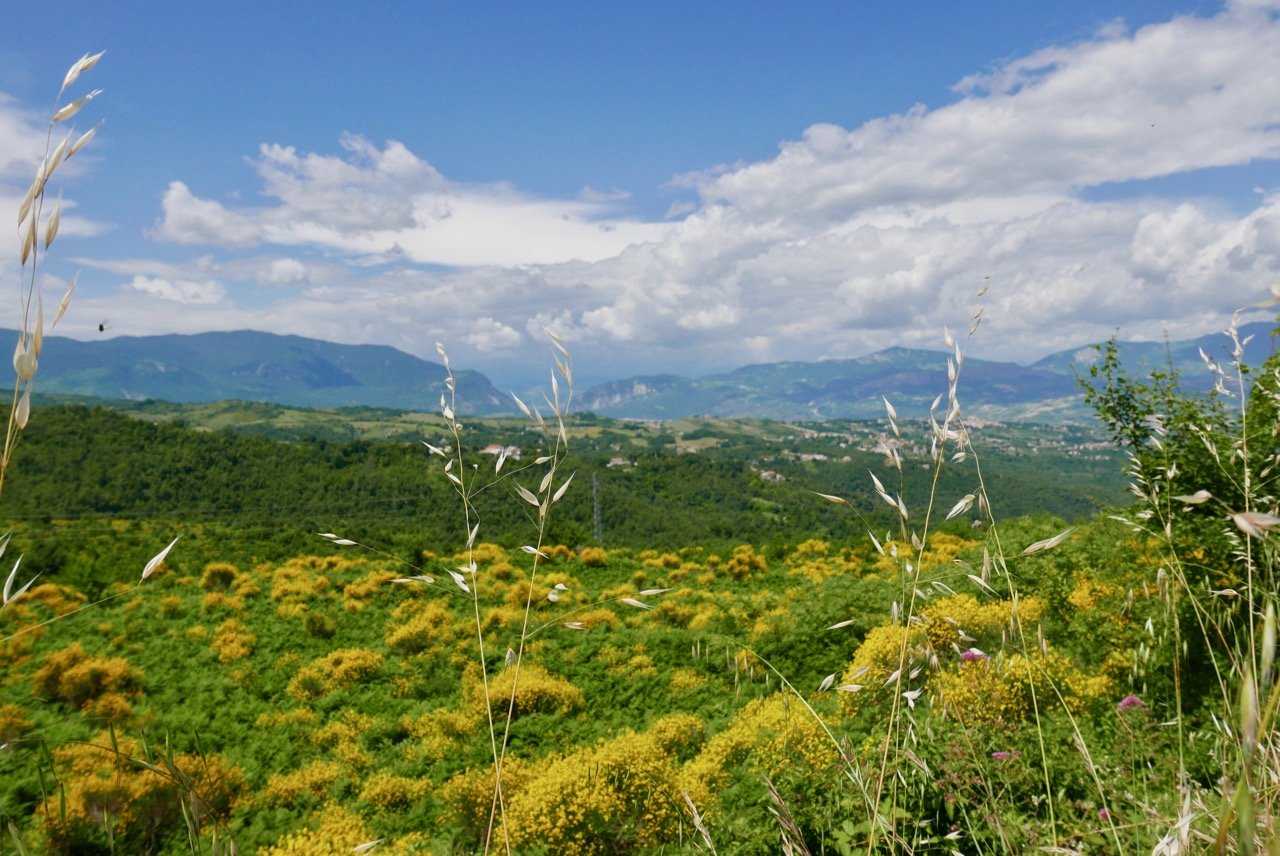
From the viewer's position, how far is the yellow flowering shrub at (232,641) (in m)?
13.1

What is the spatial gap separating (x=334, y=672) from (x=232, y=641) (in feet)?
9.46

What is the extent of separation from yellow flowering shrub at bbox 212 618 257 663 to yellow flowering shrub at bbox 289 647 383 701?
152 cm

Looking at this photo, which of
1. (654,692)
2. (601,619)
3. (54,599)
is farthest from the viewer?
(601,619)

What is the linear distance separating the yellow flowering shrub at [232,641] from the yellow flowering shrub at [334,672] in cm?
152

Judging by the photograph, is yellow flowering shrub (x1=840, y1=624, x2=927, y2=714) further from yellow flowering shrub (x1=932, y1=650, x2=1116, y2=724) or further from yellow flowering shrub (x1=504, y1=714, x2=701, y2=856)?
yellow flowering shrub (x1=504, y1=714, x2=701, y2=856)

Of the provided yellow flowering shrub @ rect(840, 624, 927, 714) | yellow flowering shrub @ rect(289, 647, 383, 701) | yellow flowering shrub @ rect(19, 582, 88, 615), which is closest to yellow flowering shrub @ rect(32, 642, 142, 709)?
yellow flowering shrub @ rect(289, 647, 383, 701)

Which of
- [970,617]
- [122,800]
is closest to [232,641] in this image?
[122,800]

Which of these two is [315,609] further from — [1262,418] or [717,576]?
[1262,418]

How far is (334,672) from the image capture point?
12.5m

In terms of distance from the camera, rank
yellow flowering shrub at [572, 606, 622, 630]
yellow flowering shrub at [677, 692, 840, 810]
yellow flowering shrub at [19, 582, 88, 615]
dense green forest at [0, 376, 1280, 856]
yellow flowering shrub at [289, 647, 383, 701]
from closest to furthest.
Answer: dense green forest at [0, 376, 1280, 856] → yellow flowering shrub at [677, 692, 840, 810] → yellow flowering shrub at [289, 647, 383, 701] → yellow flowering shrub at [19, 582, 88, 615] → yellow flowering shrub at [572, 606, 622, 630]

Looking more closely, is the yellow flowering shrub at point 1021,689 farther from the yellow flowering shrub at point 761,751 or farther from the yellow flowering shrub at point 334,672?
the yellow flowering shrub at point 334,672

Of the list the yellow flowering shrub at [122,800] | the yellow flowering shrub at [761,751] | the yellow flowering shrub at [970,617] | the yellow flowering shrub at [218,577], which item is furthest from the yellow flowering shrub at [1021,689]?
the yellow flowering shrub at [218,577]

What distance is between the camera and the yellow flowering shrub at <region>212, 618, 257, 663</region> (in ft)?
42.8

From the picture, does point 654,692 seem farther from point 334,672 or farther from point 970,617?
point 334,672
